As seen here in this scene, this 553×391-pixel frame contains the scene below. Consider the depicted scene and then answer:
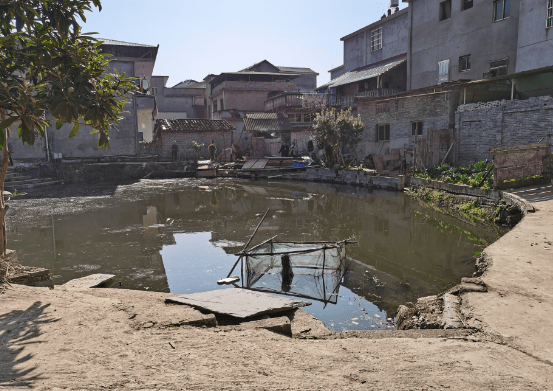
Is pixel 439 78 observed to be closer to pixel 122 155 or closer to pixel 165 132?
pixel 165 132

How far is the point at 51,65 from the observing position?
5355 mm

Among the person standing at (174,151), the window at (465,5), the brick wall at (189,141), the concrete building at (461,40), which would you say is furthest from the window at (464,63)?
the person standing at (174,151)

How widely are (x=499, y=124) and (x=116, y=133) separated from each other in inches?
984

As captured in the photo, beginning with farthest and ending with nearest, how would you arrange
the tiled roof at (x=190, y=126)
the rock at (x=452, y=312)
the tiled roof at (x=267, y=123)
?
1. the tiled roof at (x=267, y=123)
2. the tiled roof at (x=190, y=126)
3. the rock at (x=452, y=312)

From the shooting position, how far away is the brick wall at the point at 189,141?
32.8 m

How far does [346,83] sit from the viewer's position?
32.9 meters

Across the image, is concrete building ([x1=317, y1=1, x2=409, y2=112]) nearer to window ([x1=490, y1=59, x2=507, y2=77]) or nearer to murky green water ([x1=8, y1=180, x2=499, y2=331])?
window ([x1=490, y1=59, x2=507, y2=77])

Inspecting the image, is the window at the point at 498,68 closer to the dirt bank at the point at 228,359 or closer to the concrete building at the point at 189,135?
the concrete building at the point at 189,135

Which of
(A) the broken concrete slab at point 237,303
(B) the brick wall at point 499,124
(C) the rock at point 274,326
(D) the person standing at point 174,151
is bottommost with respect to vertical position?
(A) the broken concrete slab at point 237,303

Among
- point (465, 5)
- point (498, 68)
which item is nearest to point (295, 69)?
point (465, 5)

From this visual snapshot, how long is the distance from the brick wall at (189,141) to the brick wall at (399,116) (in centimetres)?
1237

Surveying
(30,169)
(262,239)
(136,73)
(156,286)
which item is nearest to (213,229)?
(262,239)

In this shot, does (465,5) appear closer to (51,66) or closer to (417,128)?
(417,128)

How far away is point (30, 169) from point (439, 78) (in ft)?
83.5
